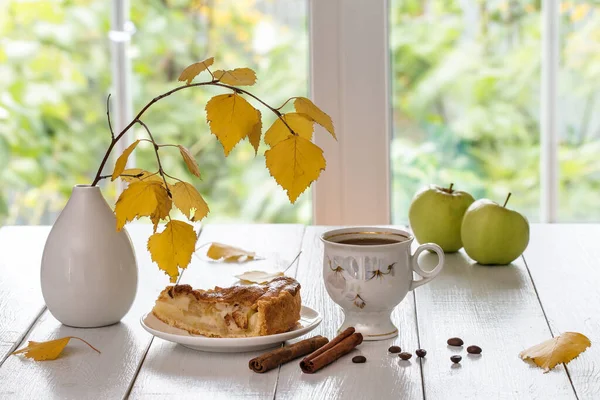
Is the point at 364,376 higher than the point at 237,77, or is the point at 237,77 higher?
the point at 237,77

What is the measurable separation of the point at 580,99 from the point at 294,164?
193cm

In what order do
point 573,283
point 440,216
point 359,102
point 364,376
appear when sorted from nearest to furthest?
1. point 364,376
2. point 573,283
3. point 440,216
4. point 359,102

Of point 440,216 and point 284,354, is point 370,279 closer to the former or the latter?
point 284,354

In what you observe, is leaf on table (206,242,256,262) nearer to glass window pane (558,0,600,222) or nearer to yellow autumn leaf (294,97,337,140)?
yellow autumn leaf (294,97,337,140)

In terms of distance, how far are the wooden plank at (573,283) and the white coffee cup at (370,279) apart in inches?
7.0

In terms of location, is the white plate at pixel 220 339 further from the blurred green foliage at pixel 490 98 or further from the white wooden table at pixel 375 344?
the blurred green foliage at pixel 490 98

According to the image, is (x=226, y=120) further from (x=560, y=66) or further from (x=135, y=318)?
(x=560, y=66)

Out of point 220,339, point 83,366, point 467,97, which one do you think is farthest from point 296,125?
point 467,97

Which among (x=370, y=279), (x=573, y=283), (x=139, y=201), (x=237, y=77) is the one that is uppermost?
(x=237, y=77)

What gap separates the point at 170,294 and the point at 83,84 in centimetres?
188

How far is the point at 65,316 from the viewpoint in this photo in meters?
1.12

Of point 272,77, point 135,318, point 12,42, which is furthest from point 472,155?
point 135,318

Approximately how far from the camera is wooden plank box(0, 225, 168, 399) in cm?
91

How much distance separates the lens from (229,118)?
0.99 meters
